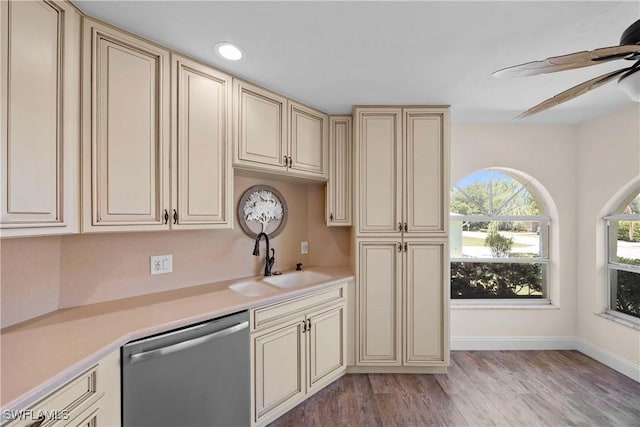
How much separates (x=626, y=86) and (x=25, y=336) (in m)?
2.80

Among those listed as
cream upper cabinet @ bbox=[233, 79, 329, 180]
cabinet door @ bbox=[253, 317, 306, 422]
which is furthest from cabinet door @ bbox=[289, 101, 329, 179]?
cabinet door @ bbox=[253, 317, 306, 422]

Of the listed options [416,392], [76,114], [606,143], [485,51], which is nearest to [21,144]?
[76,114]

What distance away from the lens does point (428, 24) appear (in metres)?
1.37

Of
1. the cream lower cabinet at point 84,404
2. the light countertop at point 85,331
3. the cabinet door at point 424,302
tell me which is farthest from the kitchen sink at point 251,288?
the cabinet door at point 424,302

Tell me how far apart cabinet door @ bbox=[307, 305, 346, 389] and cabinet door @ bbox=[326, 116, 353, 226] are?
2.67 ft

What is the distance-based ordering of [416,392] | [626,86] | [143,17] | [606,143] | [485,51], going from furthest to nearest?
[606,143], [416,392], [485,51], [143,17], [626,86]

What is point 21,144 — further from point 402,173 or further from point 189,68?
point 402,173

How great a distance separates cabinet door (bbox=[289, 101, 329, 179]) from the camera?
7.43 ft

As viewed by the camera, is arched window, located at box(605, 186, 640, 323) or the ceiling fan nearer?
the ceiling fan

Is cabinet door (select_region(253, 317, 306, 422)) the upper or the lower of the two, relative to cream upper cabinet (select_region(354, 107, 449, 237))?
lower

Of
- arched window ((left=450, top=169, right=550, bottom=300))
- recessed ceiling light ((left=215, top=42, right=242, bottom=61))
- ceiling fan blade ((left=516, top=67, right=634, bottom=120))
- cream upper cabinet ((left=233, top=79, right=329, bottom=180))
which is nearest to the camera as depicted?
ceiling fan blade ((left=516, top=67, right=634, bottom=120))

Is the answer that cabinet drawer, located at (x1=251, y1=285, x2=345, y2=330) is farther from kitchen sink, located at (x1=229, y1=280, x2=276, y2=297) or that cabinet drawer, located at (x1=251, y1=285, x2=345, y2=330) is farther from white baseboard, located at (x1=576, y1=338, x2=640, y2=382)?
white baseboard, located at (x1=576, y1=338, x2=640, y2=382)

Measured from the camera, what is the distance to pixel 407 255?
7.97ft

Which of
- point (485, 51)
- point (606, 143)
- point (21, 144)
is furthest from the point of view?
point (606, 143)
